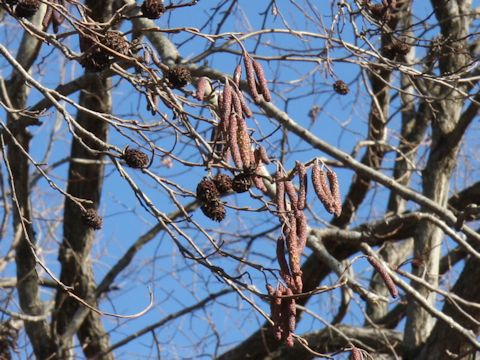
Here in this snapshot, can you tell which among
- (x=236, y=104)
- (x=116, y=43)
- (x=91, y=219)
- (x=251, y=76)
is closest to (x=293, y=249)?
(x=236, y=104)

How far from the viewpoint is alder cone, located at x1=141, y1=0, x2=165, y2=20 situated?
2.82 meters

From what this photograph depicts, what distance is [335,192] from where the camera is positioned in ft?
9.40

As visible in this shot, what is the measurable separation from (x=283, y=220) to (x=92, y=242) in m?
4.44

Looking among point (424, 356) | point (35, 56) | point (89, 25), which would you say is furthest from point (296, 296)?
point (35, 56)

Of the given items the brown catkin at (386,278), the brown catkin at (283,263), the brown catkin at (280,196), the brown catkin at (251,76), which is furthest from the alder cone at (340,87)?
the brown catkin at (283,263)

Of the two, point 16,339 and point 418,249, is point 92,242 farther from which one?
point 418,249

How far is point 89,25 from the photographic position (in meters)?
2.89

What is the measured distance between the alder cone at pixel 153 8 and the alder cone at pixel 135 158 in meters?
0.40

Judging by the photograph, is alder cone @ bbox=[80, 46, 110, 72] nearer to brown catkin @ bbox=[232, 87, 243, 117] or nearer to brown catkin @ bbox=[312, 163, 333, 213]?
brown catkin @ bbox=[232, 87, 243, 117]

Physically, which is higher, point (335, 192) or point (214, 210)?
point (214, 210)

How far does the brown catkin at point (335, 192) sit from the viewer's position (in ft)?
9.23

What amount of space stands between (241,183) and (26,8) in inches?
29.9

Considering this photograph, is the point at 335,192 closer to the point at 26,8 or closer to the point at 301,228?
the point at 301,228

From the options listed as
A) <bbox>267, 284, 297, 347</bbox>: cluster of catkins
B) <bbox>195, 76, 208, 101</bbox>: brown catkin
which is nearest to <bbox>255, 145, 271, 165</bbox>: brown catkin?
<bbox>195, 76, 208, 101</bbox>: brown catkin
